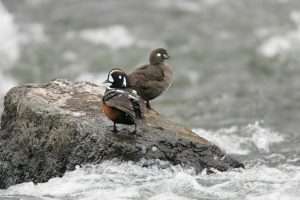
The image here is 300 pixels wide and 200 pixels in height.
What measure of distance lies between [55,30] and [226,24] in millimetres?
3444

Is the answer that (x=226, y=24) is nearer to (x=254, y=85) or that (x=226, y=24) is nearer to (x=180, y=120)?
(x=254, y=85)

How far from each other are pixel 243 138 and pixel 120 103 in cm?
402

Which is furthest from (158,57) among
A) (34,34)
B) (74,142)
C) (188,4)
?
(188,4)

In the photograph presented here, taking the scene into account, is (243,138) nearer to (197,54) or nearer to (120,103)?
(120,103)

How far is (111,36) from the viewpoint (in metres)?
17.6

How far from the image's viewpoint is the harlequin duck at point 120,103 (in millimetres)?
8320

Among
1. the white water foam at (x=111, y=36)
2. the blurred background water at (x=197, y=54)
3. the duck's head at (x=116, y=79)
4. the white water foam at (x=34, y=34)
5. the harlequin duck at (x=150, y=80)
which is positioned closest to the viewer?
the duck's head at (x=116, y=79)

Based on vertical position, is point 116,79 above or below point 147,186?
above

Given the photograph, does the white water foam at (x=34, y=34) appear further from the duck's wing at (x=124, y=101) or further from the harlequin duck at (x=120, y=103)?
the duck's wing at (x=124, y=101)

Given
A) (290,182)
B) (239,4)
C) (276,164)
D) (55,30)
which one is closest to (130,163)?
(290,182)

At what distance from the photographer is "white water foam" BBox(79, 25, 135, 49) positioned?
57.1ft

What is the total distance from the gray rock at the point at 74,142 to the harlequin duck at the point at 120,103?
0.61ft

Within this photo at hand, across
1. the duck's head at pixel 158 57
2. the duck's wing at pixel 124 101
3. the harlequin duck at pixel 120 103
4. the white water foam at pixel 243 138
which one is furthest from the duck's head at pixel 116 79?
the white water foam at pixel 243 138

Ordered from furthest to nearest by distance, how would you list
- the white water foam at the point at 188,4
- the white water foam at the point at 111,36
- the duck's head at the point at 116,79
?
the white water foam at the point at 188,4, the white water foam at the point at 111,36, the duck's head at the point at 116,79
